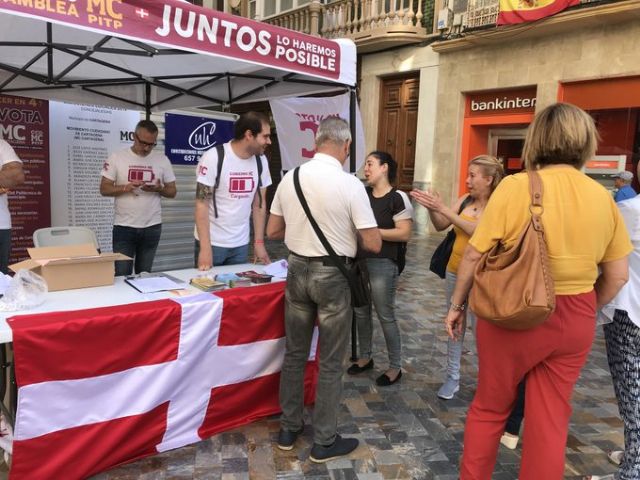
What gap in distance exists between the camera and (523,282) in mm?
1717

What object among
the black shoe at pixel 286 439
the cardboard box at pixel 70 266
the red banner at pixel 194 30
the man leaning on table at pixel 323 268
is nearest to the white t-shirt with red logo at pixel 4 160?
the cardboard box at pixel 70 266

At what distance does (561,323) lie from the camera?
5.90ft

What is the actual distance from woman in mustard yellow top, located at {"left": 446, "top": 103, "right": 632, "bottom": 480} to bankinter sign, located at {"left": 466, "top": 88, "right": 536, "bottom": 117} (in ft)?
29.7

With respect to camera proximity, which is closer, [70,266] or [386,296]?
[70,266]

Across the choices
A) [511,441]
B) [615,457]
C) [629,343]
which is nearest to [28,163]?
[511,441]

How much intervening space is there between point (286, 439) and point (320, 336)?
0.60 metres

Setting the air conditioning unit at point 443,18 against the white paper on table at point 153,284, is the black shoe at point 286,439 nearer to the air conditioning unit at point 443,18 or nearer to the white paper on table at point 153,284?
the white paper on table at point 153,284

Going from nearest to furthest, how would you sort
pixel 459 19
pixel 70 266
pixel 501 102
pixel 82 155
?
pixel 70 266
pixel 82 155
pixel 501 102
pixel 459 19

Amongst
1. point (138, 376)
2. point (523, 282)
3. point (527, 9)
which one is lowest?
point (138, 376)

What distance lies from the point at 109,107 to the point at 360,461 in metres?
4.79

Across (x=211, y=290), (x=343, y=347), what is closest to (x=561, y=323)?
(x=343, y=347)

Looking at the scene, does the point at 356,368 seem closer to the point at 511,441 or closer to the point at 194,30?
the point at 511,441

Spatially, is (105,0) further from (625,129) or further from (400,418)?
(625,129)

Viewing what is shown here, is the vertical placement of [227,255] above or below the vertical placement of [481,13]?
below
